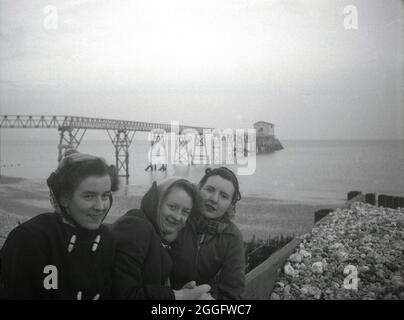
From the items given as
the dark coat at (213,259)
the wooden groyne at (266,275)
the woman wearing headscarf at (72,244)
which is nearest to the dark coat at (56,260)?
the woman wearing headscarf at (72,244)

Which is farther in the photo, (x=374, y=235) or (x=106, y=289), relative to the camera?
(x=374, y=235)

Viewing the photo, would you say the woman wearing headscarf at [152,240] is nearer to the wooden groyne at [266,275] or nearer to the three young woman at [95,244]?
the three young woman at [95,244]

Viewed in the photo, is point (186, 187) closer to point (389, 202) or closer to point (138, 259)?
point (138, 259)

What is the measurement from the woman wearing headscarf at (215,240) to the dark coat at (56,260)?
460 millimetres

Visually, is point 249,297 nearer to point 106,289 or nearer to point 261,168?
point 106,289

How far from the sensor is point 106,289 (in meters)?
1.56

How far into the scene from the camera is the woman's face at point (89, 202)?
150cm

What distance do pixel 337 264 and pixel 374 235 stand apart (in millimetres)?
1047

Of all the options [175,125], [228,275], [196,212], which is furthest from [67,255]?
[175,125]

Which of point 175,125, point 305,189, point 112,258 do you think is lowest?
point 305,189

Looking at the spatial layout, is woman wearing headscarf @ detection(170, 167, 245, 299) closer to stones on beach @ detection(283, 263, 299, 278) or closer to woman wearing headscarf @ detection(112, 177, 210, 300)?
woman wearing headscarf @ detection(112, 177, 210, 300)

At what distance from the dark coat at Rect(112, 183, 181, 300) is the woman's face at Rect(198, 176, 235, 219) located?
14.4 inches

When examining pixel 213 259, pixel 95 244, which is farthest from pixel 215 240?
pixel 95 244
